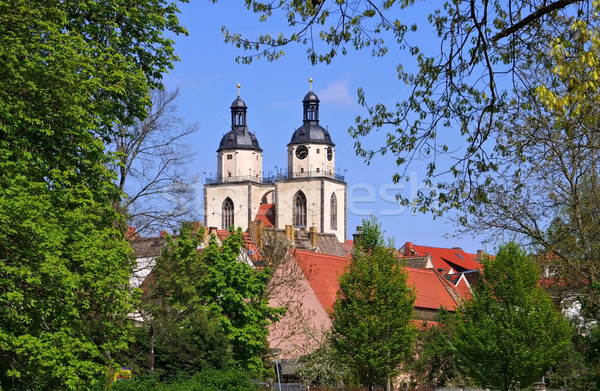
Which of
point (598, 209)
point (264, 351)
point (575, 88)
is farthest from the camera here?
point (264, 351)

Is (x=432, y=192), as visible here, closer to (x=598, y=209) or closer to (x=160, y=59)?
(x=598, y=209)

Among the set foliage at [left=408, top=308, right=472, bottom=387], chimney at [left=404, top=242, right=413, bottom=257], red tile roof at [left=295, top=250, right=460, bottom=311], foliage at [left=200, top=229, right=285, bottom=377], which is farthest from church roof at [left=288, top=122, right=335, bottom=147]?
foliage at [left=200, top=229, right=285, bottom=377]

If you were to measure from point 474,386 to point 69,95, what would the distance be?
30.2 m

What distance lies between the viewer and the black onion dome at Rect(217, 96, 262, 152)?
165m

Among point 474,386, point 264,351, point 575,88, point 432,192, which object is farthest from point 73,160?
point 474,386

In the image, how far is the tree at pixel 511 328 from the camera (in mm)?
40219

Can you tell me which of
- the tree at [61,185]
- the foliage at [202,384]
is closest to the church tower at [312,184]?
the foliage at [202,384]

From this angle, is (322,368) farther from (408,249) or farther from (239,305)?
(408,249)

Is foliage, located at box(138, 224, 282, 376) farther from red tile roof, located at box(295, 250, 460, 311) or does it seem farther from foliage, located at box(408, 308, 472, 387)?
foliage, located at box(408, 308, 472, 387)

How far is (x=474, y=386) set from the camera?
1790 inches

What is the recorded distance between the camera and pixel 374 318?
42.4 m

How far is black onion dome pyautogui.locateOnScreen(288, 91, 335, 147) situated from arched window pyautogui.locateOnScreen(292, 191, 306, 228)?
942 centimetres

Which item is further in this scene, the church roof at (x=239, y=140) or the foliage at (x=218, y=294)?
the church roof at (x=239, y=140)

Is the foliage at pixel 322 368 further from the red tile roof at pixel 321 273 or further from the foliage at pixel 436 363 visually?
the red tile roof at pixel 321 273
